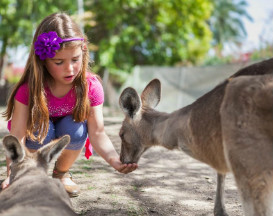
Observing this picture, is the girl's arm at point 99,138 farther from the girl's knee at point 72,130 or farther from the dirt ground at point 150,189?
the dirt ground at point 150,189

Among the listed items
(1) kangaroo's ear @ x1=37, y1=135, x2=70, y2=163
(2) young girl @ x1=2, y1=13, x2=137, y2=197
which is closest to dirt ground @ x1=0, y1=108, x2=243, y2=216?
(2) young girl @ x1=2, y1=13, x2=137, y2=197

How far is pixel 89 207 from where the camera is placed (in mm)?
2867

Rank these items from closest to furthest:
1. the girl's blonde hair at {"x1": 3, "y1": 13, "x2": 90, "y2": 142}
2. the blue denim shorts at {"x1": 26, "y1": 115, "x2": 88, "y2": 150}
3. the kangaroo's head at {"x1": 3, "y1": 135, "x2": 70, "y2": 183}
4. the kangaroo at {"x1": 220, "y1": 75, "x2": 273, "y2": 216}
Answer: the kangaroo at {"x1": 220, "y1": 75, "x2": 273, "y2": 216} < the kangaroo's head at {"x1": 3, "y1": 135, "x2": 70, "y2": 183} < the girl's blonde hair at {"x1": 3, "y1": 13, "x2": 90, "y2": 142} < the blue denim shorts at {"x1": 26, "y1": 115, "x2": 88, "y2": 150}

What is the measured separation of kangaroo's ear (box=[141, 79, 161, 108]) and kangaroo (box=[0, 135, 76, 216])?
0.83 meters

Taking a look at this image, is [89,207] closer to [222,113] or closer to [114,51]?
[222,113]

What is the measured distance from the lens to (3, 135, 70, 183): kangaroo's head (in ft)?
8.09

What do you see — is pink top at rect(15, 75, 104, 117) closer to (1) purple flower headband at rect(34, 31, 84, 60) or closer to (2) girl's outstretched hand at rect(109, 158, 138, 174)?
(1) purple flower headband at rect(34, 31, 84, 60)

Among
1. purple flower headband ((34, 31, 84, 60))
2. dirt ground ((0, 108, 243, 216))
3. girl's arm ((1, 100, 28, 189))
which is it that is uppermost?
purple flower headband ((34, 31, 84, 60))

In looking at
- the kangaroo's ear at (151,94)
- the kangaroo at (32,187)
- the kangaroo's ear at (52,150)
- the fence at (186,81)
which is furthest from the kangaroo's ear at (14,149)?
the fence at (186,81)

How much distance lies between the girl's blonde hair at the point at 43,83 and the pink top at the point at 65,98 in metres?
0.06

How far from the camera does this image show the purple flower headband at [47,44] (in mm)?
2865

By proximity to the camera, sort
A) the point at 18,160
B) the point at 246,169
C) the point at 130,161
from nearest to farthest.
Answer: the point at 246,169 < the point at 18,160 < the point at 130,161

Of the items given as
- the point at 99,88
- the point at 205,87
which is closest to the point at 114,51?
the point at 205,87

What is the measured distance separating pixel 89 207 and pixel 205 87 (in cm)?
597
